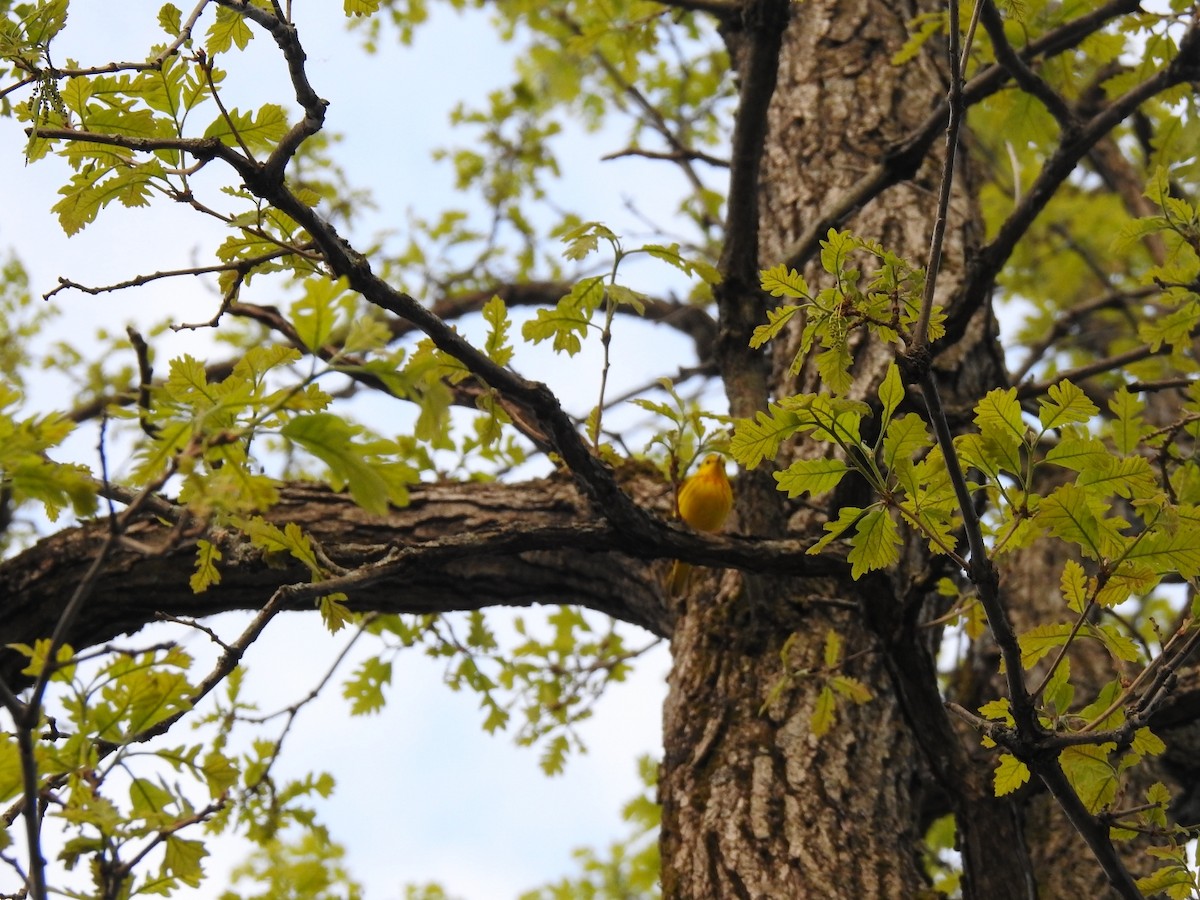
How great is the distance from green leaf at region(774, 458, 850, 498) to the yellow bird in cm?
71

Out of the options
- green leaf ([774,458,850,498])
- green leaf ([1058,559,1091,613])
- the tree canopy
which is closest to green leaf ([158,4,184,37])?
the tree canopy

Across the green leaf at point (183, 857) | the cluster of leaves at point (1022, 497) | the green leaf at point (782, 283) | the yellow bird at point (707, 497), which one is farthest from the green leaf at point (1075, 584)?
the green leaf at point (183, 857)

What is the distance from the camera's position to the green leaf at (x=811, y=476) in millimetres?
1601

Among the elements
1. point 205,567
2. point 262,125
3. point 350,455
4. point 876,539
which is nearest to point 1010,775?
point 876,539

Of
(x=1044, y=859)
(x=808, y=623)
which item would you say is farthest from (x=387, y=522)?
(x=1044, y=859)

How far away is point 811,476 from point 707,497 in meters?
0.73

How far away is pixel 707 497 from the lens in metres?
2.34

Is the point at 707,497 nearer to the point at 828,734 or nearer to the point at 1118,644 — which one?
the point at 828,734

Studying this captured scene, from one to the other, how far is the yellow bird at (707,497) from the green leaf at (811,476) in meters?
0.71

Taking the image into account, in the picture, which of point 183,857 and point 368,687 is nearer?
point 183,857

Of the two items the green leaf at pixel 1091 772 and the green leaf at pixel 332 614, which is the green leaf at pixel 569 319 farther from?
the green leaf at pixel 1091 772

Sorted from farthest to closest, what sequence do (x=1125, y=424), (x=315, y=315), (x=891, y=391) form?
(x=1125, y=424)
(x=891, y=391)
(x=315, y=315)

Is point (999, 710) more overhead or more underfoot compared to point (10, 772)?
more overhead

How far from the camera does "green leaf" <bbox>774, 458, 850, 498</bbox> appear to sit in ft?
5.25
